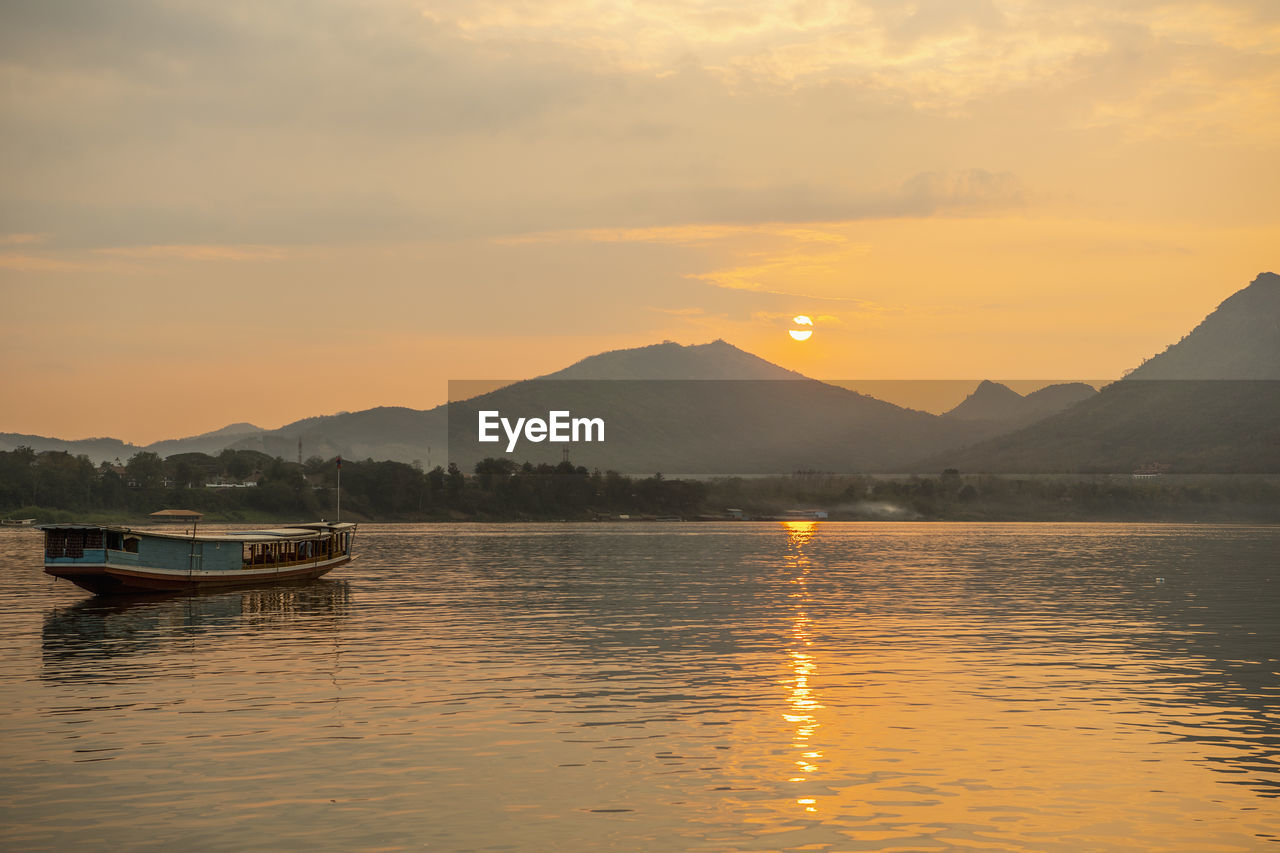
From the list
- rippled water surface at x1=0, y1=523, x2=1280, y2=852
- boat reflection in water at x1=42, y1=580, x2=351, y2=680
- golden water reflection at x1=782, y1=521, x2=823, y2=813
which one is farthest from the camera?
boat reflection in water at x1=42, y1=580, x2=351, y2=680

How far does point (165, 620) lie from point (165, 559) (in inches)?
782

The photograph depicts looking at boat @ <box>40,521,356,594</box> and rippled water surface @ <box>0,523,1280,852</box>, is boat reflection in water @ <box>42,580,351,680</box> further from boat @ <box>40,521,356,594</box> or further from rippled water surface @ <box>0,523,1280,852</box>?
boat @ <box>40,521,356,594</box>

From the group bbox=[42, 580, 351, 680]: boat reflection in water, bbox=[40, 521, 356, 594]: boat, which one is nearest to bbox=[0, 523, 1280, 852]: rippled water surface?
bbox=[42, 580, 351, 680]: boat reflection in water

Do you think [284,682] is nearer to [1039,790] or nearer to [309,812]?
[309,812]

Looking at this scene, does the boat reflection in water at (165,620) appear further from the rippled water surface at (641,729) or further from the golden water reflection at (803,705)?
the golden water reflection at (803,705)

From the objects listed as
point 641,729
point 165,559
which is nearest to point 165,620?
point 165,559

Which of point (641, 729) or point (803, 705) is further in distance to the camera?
point (803, 705)

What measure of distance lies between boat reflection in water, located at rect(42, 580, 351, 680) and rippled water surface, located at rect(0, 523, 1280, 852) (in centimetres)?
59

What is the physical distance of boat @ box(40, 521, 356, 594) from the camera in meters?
86.6

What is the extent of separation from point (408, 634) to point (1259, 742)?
41629mm

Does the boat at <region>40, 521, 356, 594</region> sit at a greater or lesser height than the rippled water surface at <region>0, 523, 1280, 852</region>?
greater

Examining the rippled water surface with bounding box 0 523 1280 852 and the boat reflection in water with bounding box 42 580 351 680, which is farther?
the boat reflection in water with bounding box 42 580 351 680

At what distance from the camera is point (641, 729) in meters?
35.6

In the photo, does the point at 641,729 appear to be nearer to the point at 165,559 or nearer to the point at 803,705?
the point at 803,705
